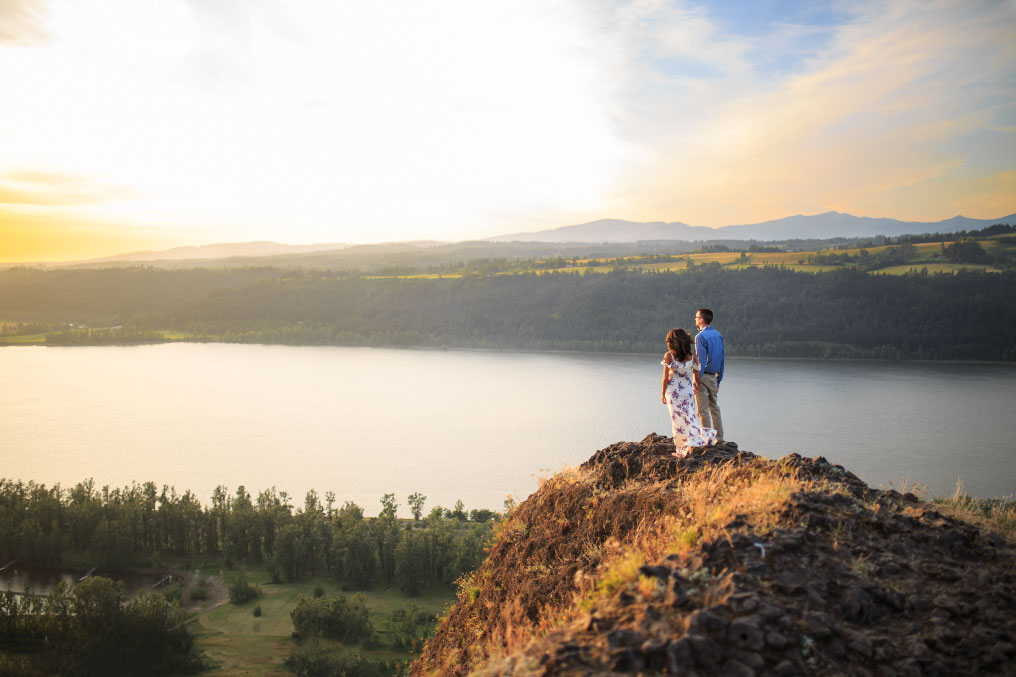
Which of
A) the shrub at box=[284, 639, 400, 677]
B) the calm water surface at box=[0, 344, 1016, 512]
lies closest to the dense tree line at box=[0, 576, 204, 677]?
the shrub at box=[284, 639, 400, 677]

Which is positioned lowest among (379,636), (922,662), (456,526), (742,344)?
(379,636)

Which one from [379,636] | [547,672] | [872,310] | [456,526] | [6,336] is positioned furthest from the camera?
[6,336]

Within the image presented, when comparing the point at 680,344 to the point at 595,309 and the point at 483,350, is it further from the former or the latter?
the point at 483,350

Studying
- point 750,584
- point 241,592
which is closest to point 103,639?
point 241,592

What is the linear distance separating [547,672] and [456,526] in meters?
34.1

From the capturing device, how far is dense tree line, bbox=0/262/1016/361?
237ft

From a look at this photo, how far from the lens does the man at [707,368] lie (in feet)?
26.7

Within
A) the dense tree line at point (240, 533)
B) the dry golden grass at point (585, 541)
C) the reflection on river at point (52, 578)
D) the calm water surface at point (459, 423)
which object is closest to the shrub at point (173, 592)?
the reflection on river at point (52, 578)

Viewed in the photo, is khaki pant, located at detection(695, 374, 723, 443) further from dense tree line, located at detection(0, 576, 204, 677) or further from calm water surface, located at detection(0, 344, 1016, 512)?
dense tree line, located at detection(0, 576, 204, 677)

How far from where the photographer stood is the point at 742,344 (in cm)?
8212

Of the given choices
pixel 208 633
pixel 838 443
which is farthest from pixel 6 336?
pixel 838 443

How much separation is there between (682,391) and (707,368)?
2.42 ft

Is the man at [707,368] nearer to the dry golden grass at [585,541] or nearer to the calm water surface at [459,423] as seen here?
the dry golden grass at [585,541]

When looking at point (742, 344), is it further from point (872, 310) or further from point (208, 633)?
point (208, 633)
